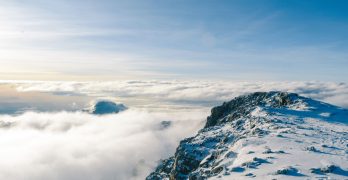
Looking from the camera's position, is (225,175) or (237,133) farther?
(237,133)

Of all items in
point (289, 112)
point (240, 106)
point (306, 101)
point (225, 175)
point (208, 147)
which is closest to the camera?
point (225, 175)

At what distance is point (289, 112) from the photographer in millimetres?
103688

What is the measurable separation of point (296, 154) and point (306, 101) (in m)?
64.0

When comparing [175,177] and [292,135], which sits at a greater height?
[292,135]

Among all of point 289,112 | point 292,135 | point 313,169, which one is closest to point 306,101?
point 289,112

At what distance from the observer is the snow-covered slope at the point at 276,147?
49375 mm

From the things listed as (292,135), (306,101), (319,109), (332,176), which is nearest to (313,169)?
(332,176)

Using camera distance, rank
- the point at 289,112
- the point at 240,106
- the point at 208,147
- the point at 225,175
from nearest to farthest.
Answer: the point at 225,175 < the point at 208,147 < the point at 289,112 < the point at 240,106

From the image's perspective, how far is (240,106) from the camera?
13700 cm

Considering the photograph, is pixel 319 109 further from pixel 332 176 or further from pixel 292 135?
pixel 332 176

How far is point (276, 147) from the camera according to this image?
205 ft

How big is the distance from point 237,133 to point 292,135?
17.1m

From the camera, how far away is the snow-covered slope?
1944 inches

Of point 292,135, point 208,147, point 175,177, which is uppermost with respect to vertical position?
point 292,135
